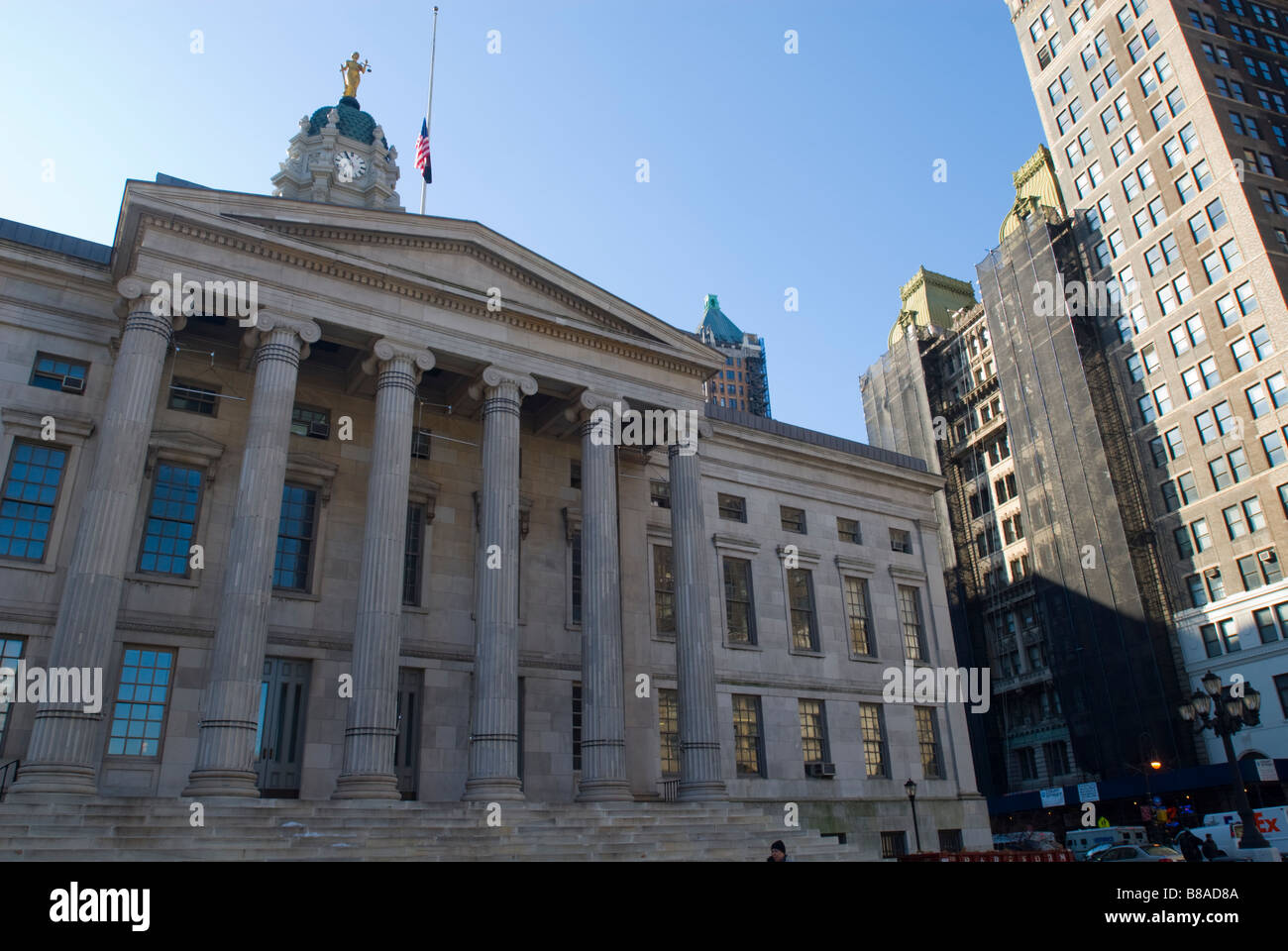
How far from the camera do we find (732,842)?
23.0 meters

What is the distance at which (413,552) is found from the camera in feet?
94.2

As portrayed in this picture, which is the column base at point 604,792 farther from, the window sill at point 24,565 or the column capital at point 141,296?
the column capital at point 141,296

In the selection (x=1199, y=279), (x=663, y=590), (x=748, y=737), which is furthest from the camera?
(x=1199, y=279)

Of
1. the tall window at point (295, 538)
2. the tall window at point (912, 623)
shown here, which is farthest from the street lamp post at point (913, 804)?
the tall window at point (295, 538)

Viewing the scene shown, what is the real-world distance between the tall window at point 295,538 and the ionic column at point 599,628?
27.2 ft

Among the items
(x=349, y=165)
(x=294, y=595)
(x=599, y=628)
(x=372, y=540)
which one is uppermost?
(x=349, y=165)

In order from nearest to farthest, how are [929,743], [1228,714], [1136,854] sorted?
[1228,714]
[1136,854]
[929,743]

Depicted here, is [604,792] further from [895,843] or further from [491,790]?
[895,843]

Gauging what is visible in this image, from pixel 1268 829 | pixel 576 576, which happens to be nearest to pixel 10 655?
pixel 576 576

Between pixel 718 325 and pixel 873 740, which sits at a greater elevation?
pixel 718 325

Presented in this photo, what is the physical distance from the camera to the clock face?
36.3 meters

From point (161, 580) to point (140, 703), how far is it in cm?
327
